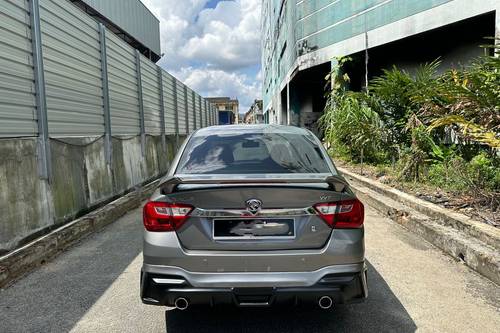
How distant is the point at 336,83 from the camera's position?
2070cm

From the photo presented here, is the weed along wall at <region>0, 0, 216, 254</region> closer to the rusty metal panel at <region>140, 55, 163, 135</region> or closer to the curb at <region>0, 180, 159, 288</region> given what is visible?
the curb at <region>0, 180, 159, 288</region>

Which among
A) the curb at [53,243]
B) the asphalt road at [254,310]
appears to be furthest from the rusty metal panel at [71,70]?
the asphalt road at [254,310]

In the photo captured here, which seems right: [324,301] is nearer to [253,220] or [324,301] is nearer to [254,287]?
[254,287]

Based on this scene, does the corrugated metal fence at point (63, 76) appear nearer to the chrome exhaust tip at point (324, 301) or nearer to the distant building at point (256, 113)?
the chrome exhaust tip at point (324, 301)

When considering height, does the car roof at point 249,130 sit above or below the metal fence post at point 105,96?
below

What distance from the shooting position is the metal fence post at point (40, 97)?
567 centimetres

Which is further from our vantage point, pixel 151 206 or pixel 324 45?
pixel 324 45

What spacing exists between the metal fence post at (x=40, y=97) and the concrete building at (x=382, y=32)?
11.4 m

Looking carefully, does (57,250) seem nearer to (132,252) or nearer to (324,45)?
(132,252)

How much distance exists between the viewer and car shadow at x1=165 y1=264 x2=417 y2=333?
3.30 metres

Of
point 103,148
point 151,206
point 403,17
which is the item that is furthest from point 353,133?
point 151,206

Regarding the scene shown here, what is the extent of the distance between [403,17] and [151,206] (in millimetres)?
17805

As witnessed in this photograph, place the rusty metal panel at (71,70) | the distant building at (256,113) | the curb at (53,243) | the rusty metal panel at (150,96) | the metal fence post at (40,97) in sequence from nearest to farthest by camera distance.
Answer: the curb at (53,243)
the metal fence post at (40,97)
the rusty metal panel at (71,70)
the rusty metal panel at (150,96)
the distant building at (256,113)

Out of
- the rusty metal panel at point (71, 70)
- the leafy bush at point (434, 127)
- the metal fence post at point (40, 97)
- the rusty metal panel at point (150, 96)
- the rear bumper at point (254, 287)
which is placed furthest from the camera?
the rusty metal panel at point (150, 96)
